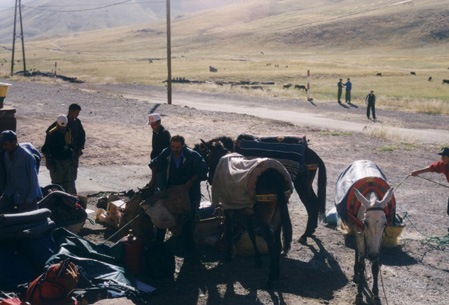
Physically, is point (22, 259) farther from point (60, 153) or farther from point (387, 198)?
point (387, 198)

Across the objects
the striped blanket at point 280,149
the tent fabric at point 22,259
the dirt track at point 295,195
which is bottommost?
the dirt track at point 295,195

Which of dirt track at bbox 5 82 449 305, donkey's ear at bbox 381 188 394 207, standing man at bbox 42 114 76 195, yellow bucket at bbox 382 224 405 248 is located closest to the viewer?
donkey's ear at bbox 381 188 394 207

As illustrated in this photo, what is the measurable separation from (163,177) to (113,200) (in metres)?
2.05

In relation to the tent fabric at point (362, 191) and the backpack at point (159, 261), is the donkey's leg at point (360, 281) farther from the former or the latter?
the backpack at point (159, 261)

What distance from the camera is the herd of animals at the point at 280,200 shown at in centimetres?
773

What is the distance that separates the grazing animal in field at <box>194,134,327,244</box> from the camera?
32.5ft

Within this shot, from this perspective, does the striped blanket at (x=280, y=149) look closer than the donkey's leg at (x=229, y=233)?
No

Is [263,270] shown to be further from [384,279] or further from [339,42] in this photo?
[339,42]

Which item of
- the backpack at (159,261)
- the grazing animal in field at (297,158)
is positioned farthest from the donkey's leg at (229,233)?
the grazing animal in field at (297,158)

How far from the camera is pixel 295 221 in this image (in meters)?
11.3

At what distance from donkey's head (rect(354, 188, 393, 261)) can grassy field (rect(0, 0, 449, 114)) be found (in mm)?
25133

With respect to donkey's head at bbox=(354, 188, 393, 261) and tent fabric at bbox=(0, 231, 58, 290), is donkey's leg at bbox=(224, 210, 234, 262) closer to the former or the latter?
donkey's head at bbox=(354, 188, 393, 261)

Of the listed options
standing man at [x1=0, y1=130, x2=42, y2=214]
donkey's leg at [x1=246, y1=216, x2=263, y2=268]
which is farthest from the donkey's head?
standing man at [x1=0, y1=130, x2=42, y2=214]

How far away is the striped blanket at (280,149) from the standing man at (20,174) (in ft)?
10.9
